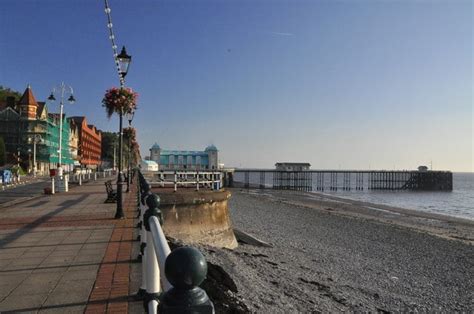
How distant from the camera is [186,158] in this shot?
105062 mm

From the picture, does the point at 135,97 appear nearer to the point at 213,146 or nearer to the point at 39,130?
the point at 39,130

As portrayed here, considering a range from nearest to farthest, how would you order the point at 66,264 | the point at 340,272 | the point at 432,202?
the point at 66,264, the point at 340,272, the point at 432,202

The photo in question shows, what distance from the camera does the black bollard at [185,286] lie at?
1.53 meters

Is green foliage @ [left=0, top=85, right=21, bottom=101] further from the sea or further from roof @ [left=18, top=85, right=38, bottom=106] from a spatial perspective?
the sea

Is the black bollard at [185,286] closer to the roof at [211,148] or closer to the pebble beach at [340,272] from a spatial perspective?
the pebble beach at [340,272]

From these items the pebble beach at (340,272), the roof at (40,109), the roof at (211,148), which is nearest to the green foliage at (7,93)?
the roof at (40,109)

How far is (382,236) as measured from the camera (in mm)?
22609

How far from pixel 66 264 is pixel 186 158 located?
9934 cm

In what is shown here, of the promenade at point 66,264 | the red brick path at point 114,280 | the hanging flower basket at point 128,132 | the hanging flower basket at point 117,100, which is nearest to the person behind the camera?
the red brick path at point 114,280

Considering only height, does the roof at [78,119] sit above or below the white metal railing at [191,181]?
above

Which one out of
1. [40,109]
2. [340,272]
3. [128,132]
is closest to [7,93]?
[40,109]

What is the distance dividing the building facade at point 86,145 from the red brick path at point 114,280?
89.3 metres

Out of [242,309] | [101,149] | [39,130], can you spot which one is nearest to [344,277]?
[242,309]

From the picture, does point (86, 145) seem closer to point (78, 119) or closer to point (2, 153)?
point (78, 119)
